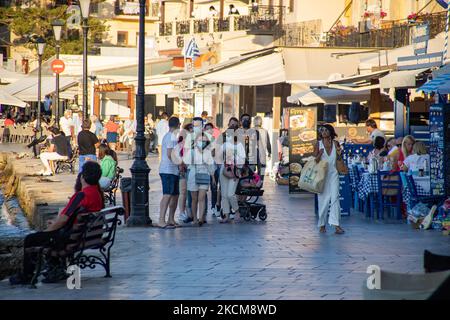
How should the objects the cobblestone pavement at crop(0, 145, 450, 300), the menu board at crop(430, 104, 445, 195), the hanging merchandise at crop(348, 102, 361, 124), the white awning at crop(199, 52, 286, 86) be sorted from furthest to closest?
the hanging merchandise at crop(348, 102, 361, 124) < the white awning at crop(199, 52, 286, 86) < the menu board at crop(430, 104, 445, 195) < the cobblestone pavement at crop(0, 145, 450, 300)

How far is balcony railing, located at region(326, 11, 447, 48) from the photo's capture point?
82.5 feet

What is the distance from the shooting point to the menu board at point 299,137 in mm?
22266

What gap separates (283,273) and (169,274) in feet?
3.99

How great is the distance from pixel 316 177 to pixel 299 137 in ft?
21.8

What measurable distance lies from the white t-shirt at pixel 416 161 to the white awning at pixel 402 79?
5.63 ft

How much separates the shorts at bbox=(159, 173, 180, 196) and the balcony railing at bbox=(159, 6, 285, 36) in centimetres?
2609

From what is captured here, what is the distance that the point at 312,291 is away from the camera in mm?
10469

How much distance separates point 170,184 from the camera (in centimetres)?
1658

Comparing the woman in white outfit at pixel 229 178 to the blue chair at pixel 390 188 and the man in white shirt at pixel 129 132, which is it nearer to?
the blue chair at pixel 390 188

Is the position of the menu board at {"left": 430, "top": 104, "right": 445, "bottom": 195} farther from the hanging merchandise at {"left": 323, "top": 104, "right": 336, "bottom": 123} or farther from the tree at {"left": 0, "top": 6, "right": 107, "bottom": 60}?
the tree at {"left": 0, "top": 6, "right": 107, "bottom": 60}

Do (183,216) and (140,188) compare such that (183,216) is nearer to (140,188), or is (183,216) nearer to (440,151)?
(140,188)

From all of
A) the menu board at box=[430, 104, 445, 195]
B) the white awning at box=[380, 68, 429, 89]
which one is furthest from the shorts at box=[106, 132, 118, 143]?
the menu board at box=[430, 104, 445, 195]

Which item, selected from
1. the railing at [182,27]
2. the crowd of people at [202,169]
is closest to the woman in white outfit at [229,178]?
the crowd of people at [202,169]
